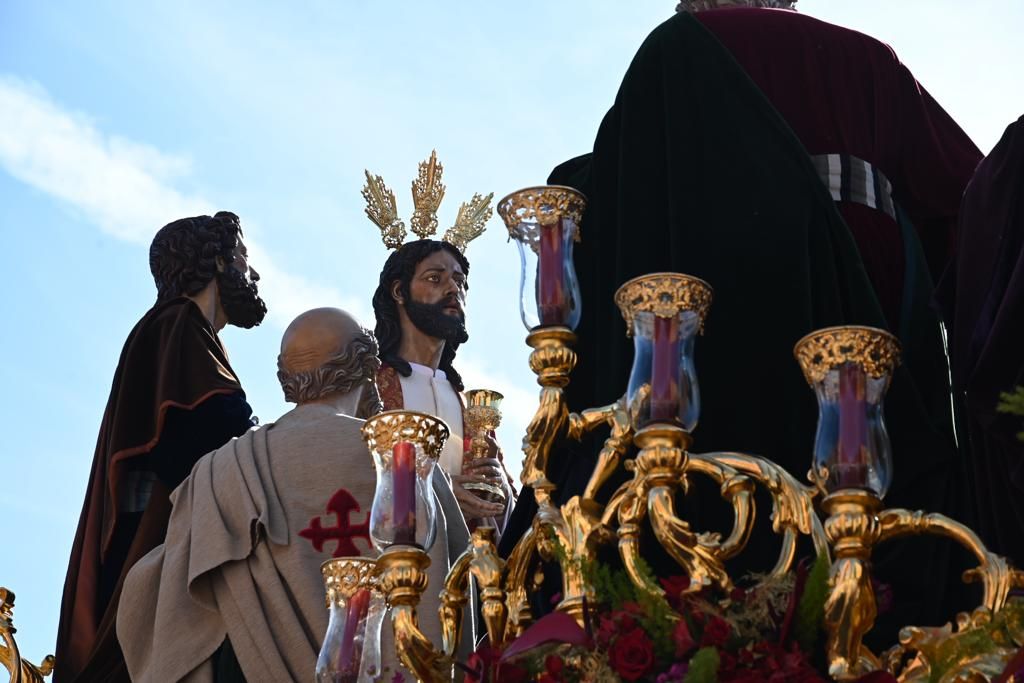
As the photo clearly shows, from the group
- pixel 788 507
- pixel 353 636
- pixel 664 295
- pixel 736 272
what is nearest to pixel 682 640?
pixel 788 507

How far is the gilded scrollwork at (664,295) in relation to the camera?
582cm

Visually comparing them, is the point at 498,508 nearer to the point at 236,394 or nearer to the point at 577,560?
the point at 236,394

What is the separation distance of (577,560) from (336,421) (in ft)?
7.18

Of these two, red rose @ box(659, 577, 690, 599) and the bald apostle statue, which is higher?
the bald apostle statue

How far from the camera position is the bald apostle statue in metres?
7.52

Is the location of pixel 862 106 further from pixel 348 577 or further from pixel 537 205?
pixel 348 577

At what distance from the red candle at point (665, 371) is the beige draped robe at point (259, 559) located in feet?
6.22

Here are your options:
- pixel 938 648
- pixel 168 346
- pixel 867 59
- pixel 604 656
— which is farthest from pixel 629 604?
pixel 168 346

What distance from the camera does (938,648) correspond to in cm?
561

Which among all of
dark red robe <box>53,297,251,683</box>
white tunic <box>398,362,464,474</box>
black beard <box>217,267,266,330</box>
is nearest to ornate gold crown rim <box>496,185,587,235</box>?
dark red robe <box>53,297,251,683</box>

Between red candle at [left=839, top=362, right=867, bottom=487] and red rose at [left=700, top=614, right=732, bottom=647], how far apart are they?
0.45 m

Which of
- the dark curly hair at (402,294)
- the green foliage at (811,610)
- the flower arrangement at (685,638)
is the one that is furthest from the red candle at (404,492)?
the dark curly hair at (402,294)

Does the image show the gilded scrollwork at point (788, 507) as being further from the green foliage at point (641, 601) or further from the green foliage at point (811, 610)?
the green foliage at point (641, 601)

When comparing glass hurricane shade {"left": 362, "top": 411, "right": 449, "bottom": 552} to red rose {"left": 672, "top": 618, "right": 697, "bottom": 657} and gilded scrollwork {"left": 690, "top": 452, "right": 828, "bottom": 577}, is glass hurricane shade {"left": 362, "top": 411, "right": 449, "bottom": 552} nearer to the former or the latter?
gilded scrollwork {"left": 690, "top": 452, "right": 828, "bottom": 577}
